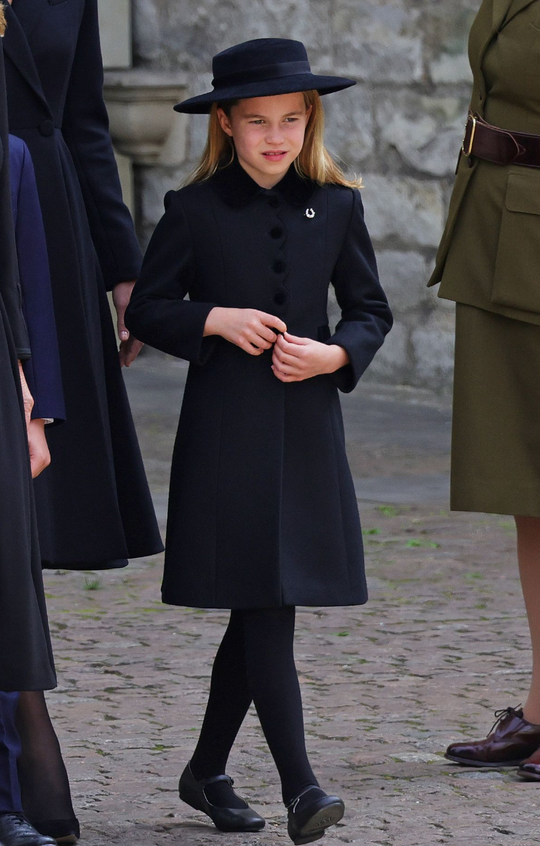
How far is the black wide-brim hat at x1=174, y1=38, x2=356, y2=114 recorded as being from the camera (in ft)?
11.0

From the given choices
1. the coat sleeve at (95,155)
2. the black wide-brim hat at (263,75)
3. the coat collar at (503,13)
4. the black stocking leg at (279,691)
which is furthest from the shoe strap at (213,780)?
the coat collar at (503,13)

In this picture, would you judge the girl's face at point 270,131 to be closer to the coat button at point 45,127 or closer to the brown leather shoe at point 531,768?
the coat button at point 45,127

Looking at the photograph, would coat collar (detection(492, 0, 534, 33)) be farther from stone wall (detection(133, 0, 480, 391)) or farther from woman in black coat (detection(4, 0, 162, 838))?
stone wall (detection(133, 0, 480, 391))

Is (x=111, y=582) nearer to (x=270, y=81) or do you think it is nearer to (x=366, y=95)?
(x=270, y=81)

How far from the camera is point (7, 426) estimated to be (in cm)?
306

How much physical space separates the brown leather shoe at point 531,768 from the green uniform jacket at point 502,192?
0.92 meters

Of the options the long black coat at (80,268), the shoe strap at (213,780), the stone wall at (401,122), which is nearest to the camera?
the shoe strap at (213,780)

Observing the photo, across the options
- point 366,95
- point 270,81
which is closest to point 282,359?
point 270,81

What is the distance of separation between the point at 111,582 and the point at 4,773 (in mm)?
2554

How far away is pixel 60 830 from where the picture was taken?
3.37m

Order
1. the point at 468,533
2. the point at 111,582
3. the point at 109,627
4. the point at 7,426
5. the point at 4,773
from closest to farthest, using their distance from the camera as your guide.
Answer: the point at 7,426 < the point at 4,773 < the point at 109,627 < the point at 111,582 < the point at 468,533

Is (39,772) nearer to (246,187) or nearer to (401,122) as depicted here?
(246,187)

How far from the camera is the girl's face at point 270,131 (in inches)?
133

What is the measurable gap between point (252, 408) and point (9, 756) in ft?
2.56
